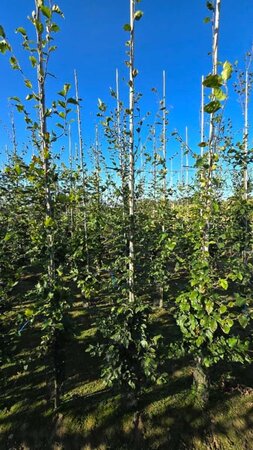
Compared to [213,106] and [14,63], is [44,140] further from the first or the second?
[213,106]

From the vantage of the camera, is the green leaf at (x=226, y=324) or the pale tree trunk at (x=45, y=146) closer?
the pale tree trunk at (x=45, y=146)

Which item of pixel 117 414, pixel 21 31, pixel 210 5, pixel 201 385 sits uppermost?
pixel 210 5

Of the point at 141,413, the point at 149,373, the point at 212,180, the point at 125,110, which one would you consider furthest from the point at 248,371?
the point at 125,110

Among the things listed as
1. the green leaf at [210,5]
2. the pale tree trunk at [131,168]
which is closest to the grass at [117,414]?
the pale tree trunk at [131,168]

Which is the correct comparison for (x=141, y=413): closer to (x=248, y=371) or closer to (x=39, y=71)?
(x=248, y=371)

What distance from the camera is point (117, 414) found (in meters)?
5.00

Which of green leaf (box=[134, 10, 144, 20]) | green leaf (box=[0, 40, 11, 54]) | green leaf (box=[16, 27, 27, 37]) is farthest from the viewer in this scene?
green leaf (box=[134, 10, 144, 20])

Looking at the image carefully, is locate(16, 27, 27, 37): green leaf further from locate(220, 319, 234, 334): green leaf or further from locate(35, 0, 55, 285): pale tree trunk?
locate(220, 319, 234, 334): green leaf

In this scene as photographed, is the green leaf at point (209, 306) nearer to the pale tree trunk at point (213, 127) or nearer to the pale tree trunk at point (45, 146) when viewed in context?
the pale tree trunk at point (213, 127)

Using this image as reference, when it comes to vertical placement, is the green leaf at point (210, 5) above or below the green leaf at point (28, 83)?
above

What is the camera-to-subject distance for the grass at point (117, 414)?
14.8 feet

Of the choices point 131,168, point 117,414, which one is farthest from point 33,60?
point 117,414

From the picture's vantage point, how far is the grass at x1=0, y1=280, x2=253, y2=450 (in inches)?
177

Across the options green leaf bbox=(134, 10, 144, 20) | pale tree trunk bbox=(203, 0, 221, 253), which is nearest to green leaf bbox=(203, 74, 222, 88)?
pale tree trunk bbox=(203, 0, 221, 253)
